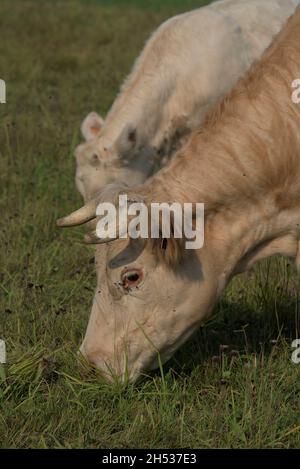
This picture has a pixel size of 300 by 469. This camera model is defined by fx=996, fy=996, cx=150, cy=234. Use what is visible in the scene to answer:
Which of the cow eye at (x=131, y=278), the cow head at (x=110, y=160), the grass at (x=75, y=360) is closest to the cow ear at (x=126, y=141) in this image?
the cow head at (x=110, y=160)

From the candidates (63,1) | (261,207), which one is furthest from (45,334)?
(63,1)

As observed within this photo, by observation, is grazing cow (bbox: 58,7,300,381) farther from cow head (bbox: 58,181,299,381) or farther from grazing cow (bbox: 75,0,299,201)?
grazing cow (bbox: 75,0,299,201)

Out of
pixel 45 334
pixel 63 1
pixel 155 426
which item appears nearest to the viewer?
pixel 155 426

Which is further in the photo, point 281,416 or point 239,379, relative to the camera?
point 239,379

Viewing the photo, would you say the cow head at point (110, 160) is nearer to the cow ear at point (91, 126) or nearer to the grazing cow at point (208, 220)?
the cow ear at point (91, 126)

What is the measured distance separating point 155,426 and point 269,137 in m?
1.51

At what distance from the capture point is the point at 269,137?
194 inches

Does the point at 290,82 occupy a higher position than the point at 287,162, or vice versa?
the point at 290,82

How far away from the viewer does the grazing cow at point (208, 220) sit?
4.85 m

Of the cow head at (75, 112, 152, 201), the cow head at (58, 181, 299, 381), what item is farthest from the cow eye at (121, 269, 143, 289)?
the cow head at (75, 112, 152, 201)

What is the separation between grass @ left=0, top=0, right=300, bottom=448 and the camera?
4727 mm

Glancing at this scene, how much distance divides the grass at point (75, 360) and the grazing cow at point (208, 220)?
26 centimetres

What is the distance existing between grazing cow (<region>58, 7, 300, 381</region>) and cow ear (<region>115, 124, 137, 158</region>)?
3183mm

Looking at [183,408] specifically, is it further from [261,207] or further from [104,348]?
[261,207]
